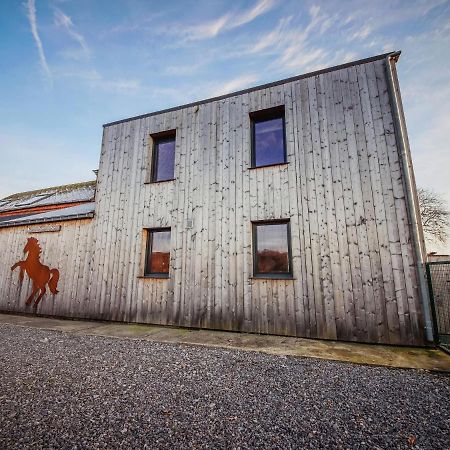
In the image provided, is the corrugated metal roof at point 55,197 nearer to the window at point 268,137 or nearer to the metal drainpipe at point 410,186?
the window at point 268,137

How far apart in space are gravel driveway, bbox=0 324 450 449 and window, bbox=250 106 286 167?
4.82m

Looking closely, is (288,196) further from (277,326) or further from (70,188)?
(70,188)

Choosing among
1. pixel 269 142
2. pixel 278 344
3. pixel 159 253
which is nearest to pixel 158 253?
pixel 159 253

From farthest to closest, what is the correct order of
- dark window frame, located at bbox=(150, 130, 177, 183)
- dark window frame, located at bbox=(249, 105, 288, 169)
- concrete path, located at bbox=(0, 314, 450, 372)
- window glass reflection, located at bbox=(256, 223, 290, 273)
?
dark window frame, located at bbox=(150, 130, 177, 183), dark window frame, located at bbox=(249, 105, 288, 169), window glass reflection, located at bbox=(256, 223, 290, 273), concrete path, located at bbox=(0, 314, 450, 372)

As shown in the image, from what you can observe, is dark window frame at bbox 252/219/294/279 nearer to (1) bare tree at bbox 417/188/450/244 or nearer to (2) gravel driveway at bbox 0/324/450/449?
(2) gravel driveway at bbox 0/324/450/449

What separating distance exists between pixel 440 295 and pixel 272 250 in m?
3.39

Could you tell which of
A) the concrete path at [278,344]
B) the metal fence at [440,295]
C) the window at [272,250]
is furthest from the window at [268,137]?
the concrete path at [278,344]

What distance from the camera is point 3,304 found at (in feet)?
29.2

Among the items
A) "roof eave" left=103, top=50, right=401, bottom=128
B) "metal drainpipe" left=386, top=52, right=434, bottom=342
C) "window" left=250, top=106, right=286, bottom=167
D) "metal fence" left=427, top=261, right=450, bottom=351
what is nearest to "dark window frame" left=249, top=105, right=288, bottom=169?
"window" left=250, top=106, right=286, bottom=167

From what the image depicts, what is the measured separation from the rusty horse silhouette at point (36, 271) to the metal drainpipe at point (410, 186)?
1002 cm

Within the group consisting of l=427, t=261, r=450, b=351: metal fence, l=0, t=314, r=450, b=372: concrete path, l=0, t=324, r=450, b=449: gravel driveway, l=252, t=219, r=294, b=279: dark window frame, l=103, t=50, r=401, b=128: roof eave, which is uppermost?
l=103, t=50, r=401, b=128: roof eave

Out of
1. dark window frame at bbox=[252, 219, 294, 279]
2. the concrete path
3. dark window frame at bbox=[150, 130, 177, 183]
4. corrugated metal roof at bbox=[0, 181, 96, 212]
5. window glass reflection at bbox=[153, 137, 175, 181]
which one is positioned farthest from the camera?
corrugated metal roof at bbox=[0, 181, 96, 212]

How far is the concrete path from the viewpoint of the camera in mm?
4086

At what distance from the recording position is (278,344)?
502 centimetres
